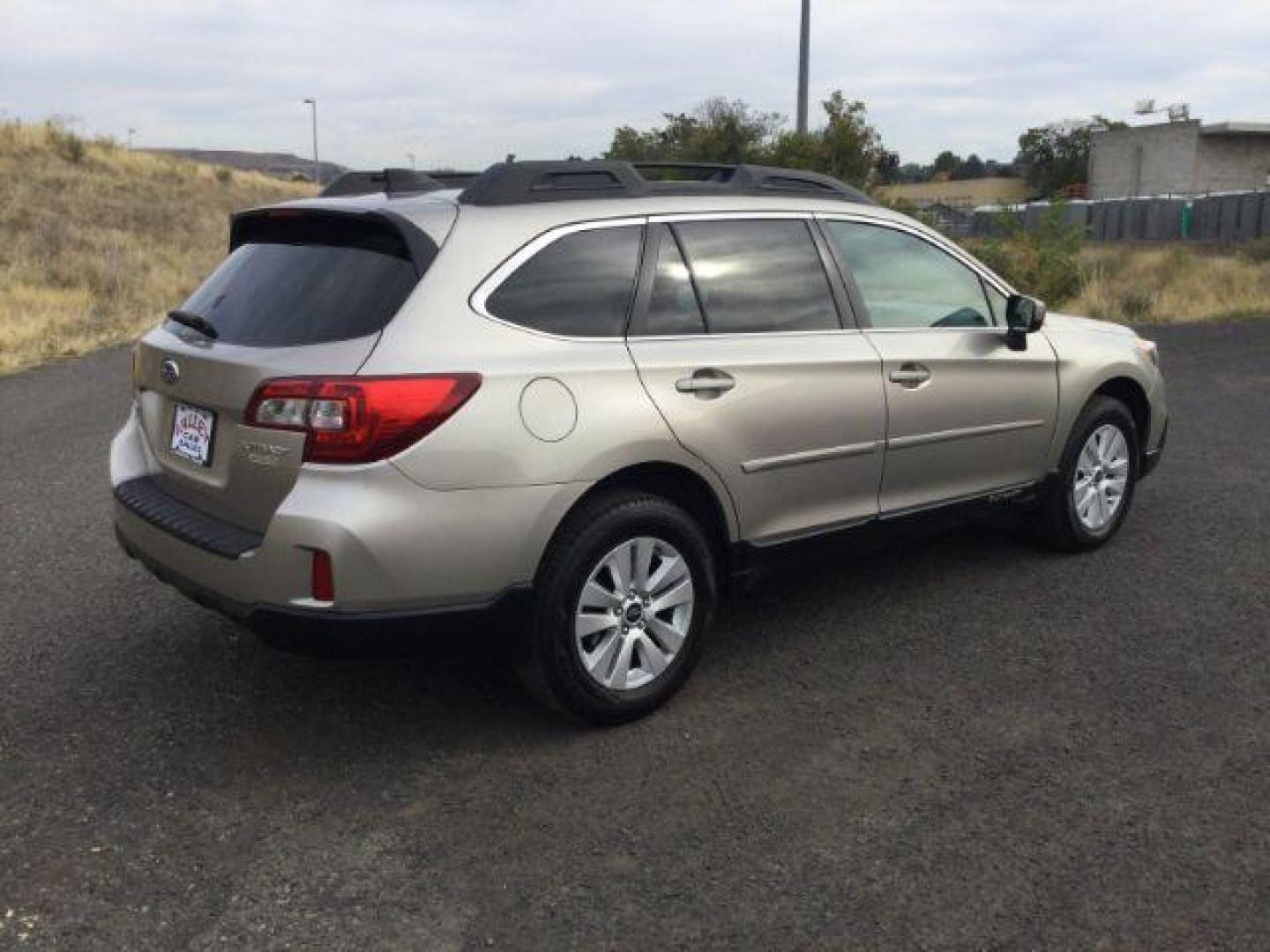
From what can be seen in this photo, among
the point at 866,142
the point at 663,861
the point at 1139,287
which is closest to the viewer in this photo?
the point at 663,861

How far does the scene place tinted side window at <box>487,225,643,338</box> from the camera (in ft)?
11.6

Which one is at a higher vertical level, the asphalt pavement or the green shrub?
the green shrub

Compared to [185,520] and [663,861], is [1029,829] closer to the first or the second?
[663,861]

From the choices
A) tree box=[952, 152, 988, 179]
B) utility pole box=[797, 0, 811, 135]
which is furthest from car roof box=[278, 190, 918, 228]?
tree box=[952, 152, 988, 179]

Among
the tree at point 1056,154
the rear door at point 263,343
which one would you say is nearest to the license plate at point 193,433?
the rear door at point 263,343

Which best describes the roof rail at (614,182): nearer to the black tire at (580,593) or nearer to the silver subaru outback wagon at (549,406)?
the silver subaru outback wagon at (549,406)

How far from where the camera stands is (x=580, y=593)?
353 centimetres

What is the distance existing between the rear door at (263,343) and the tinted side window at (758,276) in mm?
1035

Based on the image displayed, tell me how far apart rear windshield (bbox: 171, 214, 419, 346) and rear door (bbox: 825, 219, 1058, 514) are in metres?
1.82

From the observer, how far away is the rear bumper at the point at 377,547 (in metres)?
3.16

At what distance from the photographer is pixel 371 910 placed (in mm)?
2789

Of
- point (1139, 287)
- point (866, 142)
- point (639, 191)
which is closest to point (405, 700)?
point (639, 191)

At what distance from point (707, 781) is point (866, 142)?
17.2 m

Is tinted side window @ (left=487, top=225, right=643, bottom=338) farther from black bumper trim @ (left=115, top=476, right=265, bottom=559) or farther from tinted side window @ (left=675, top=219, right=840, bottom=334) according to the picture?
black bumper trim @ (left=115, top=476, right=265, bottom=559)
